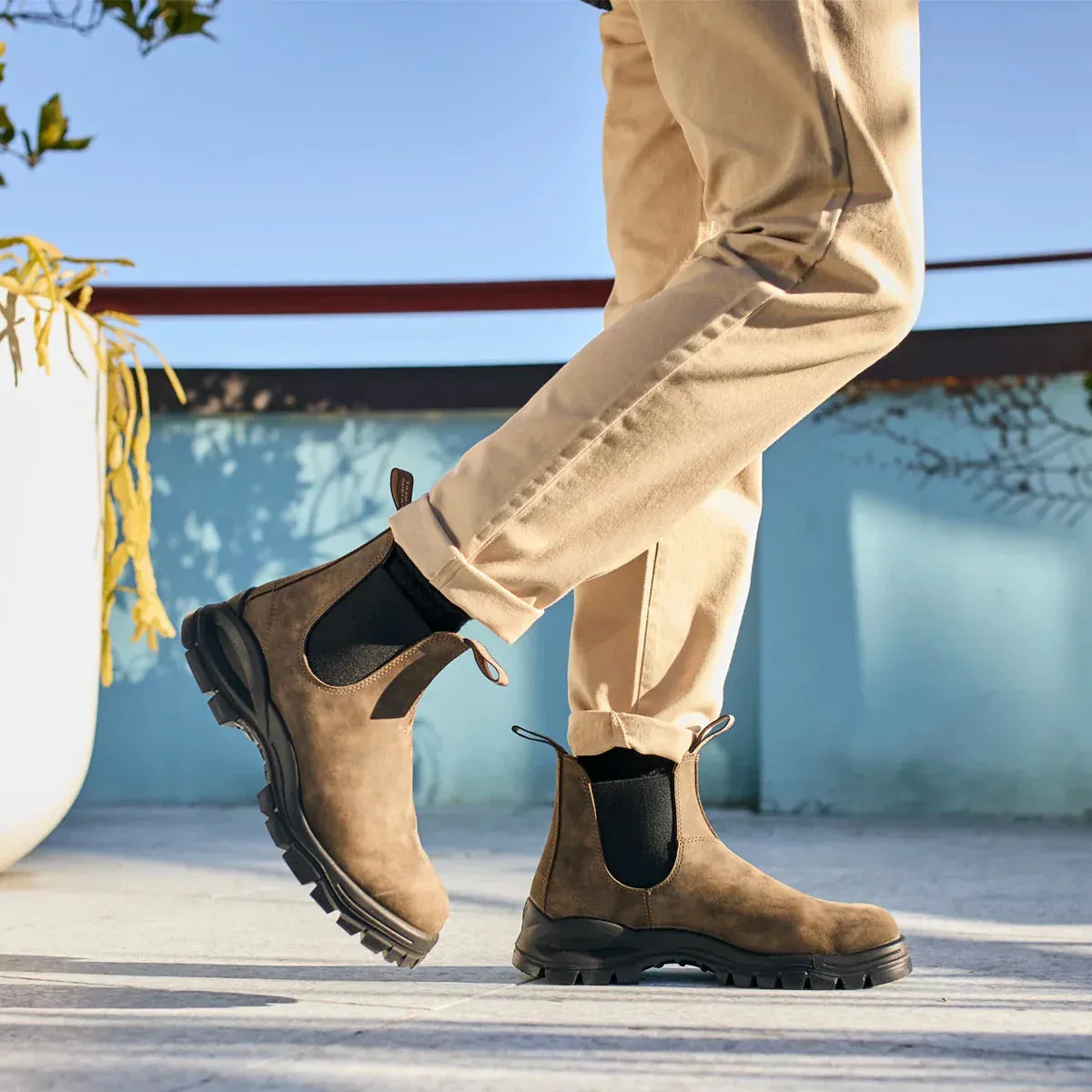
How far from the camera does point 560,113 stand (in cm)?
645

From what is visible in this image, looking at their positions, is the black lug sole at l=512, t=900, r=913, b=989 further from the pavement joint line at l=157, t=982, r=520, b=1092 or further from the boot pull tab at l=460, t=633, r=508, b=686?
the boot pull tab at l=460, t=633, r=508, b=686

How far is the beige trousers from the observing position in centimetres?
78

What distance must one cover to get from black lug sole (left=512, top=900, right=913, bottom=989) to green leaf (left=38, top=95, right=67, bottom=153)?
1512mm

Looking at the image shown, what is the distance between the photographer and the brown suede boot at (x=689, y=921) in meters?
0.95

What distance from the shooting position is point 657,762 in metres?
1.02

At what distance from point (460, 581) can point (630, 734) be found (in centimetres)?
27

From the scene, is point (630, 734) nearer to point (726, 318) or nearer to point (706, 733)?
point (706, 733)

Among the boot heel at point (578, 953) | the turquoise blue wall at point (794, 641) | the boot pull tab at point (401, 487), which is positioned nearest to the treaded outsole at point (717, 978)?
the boot heel at point (578, 953)

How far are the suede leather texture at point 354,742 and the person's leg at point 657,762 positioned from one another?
17 centimetres

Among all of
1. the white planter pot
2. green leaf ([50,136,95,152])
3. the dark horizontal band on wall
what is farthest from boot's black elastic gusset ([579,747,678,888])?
the dark horizontal band on wall

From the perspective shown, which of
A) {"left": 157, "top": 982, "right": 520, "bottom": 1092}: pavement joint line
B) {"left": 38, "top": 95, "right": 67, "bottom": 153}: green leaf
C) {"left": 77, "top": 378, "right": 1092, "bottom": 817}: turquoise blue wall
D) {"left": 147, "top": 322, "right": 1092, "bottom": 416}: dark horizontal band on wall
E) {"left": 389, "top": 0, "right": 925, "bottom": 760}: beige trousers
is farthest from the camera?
{"left": 147, "top": 322, "right": 1092, "bottom": 416}: dark horizontal band on wall

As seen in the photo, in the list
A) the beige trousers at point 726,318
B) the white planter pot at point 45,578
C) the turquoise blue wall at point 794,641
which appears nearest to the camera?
the beige trousers at point 726,318

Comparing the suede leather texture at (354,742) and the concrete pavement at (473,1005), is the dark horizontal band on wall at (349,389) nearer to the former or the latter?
→ the concrete pavement at (473,1005)

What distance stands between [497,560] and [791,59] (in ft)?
1.25
